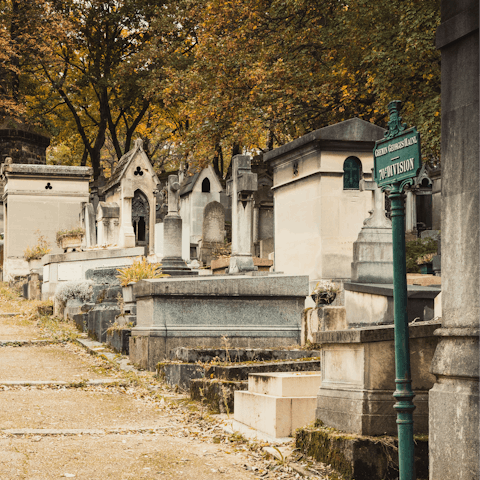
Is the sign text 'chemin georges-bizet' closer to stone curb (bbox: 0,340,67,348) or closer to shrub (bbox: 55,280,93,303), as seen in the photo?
stone curb (bbox: 0,340,67,348)

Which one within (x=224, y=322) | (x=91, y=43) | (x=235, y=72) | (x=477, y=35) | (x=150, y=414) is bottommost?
(x=150, y=414)

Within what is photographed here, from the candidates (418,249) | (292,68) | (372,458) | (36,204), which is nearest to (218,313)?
(372,458)

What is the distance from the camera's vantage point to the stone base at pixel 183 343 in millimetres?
8672

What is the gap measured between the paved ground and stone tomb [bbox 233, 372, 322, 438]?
0.23 m

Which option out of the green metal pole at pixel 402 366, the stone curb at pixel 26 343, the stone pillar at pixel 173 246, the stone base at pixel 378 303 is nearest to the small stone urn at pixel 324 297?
the stone base at pixel 378 303

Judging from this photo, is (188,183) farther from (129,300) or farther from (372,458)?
(372,458)

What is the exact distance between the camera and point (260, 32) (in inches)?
754

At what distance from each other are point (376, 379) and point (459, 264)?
3.61ft

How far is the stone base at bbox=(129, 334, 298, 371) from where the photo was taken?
8672 millimetres

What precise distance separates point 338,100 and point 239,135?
108 inches

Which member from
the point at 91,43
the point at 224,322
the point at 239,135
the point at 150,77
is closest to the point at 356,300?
the point at 224,322

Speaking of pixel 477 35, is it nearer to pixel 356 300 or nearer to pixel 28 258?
pixel 356 300

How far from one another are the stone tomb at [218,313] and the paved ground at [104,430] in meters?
0.62

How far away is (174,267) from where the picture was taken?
1348cm
